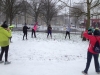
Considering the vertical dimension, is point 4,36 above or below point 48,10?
below

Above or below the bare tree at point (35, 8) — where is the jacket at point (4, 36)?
below

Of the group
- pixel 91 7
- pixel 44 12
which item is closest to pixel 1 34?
pixel 91 7

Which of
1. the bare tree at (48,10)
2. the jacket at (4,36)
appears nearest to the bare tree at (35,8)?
the bare tree at (48,10)

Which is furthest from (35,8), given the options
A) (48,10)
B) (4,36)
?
(4,36)

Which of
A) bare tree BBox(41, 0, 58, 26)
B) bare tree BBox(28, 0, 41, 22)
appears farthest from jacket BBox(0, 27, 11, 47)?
bare tree BBox(28, 0, 41, 22)

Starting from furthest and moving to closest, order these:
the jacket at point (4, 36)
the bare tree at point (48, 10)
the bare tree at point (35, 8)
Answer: the bare tree at point (35, 8), the bare tree at point (48, 10), the jacket at point (4, 36)

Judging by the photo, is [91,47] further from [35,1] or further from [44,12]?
[35,1]

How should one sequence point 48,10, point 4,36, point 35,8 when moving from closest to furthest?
point 4,36 < point 48,10 < point 35,8

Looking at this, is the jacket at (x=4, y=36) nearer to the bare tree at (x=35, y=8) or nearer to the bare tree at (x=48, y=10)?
the bare tree at (x=48, y=10)

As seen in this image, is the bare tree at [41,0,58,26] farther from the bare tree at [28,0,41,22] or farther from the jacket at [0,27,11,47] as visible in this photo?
the jacket at [0,27,11,47]

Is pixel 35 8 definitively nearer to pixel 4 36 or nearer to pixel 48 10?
pixel 48 10

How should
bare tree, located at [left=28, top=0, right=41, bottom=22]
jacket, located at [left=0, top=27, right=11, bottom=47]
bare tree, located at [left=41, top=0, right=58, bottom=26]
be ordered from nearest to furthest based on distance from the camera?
jacket, located at [left=0, top=27, right=11, bottom=47] → bare tree, located at [left=41, top=0, right=58, bottom=26] → bare tree, located at [left=28, top=0, right=41, bottom=22]

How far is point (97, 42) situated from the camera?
5.83 meters

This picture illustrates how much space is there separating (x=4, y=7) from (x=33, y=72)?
24608mm
